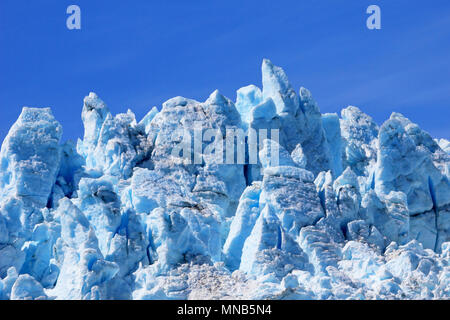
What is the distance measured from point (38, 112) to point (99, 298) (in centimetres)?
1053

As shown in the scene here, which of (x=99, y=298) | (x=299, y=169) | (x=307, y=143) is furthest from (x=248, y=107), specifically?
(x=99, y=298)

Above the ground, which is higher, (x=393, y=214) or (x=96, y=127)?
(x=96, y=127)

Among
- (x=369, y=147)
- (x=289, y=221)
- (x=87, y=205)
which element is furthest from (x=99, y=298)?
(x=369, y=147)

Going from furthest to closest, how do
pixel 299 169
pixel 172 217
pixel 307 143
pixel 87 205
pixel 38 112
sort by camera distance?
pixel 307 143 < pixel 38 112 < pixel 299 169 < pixel 87 205 < pixel 172 217

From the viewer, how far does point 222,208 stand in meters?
35.1

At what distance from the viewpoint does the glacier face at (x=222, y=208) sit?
27766 millimetres

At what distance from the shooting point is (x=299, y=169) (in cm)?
3322

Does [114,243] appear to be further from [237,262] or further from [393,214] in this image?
[393,214]

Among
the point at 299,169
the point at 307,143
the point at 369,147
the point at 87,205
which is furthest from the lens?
the point at 369,147

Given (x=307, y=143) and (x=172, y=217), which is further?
(x=307, y=143)

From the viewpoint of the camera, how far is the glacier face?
2777 cm

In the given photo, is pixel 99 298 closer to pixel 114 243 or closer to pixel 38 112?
pixel 114 243
